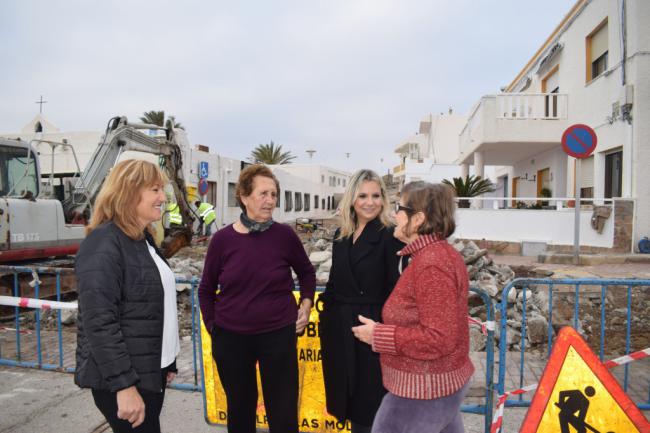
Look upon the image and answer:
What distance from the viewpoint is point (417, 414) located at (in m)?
1.86

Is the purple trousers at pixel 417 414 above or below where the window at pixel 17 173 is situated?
below

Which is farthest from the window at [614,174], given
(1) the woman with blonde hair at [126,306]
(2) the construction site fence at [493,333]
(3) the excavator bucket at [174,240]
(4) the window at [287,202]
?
(4) the window at [287,202]

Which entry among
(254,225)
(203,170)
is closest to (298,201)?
(203,170)

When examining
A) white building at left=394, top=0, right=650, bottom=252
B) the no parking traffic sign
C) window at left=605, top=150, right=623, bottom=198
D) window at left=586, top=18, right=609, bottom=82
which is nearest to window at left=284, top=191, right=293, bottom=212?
white building at left=394, top=0, right=650, bottom=252

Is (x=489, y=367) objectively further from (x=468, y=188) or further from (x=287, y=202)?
(x=287, y=202)

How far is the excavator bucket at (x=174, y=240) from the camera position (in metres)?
11.2

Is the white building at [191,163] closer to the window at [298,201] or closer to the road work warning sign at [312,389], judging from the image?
the window at [298,201]

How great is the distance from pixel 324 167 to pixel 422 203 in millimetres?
51346

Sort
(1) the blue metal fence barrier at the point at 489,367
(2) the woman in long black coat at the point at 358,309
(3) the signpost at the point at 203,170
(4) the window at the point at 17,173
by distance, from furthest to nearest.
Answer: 1. (3) the signpost at the point at 203,170
2. (4) the window at the point at 17,173
3. (1) the blue metal fence barrier at the point at 489,367
4. (2) the woman in long black coat at the point at 358,309

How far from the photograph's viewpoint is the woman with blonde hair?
5.77 ft

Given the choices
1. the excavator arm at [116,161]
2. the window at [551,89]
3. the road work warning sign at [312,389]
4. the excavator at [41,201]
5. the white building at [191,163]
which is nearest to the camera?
the road work warning sign at [312,389]

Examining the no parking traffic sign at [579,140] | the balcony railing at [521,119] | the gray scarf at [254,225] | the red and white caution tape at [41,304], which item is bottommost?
the red and white caution tape at [41,304]

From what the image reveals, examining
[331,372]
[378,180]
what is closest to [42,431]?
[331,372]

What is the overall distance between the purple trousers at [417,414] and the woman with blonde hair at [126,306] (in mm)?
1007
